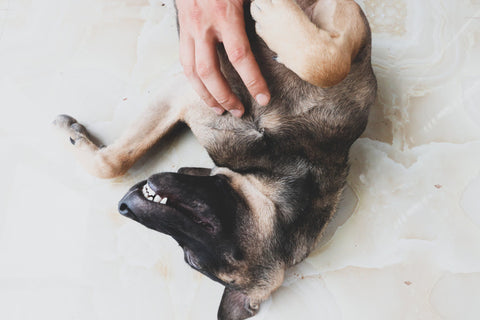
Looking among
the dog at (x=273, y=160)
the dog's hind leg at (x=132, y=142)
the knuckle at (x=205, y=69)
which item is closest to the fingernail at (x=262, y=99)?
the dog at (x=273, y=160)

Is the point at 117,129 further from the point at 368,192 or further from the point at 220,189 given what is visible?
the point at 368,192

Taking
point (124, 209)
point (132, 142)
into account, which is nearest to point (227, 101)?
point (124, 209)

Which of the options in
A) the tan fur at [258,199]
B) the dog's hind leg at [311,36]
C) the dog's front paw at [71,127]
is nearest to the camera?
the dog's hind leg at [311,36]

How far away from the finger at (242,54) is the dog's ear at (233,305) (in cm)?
112

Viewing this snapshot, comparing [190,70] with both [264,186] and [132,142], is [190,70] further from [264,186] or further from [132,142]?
[132,142]

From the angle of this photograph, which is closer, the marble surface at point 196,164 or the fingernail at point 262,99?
the fingernail at point 262,99

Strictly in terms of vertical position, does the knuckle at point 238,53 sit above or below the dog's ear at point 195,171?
above

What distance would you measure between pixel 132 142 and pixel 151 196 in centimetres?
73

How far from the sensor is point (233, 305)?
2047 millimetres

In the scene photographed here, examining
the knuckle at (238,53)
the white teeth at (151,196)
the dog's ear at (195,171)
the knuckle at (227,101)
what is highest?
the knuckle at (238,53)

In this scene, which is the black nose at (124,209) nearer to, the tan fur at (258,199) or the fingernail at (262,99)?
the tan fur at (258,199)

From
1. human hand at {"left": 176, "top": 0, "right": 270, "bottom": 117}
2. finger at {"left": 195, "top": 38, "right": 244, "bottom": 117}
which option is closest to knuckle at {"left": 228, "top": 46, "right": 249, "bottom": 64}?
human hand at {"left": 176, "top": 0, "right": 270, "bottom": 117}

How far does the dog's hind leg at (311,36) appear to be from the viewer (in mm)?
1616

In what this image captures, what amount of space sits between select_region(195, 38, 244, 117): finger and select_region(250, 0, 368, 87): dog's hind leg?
245 mm
